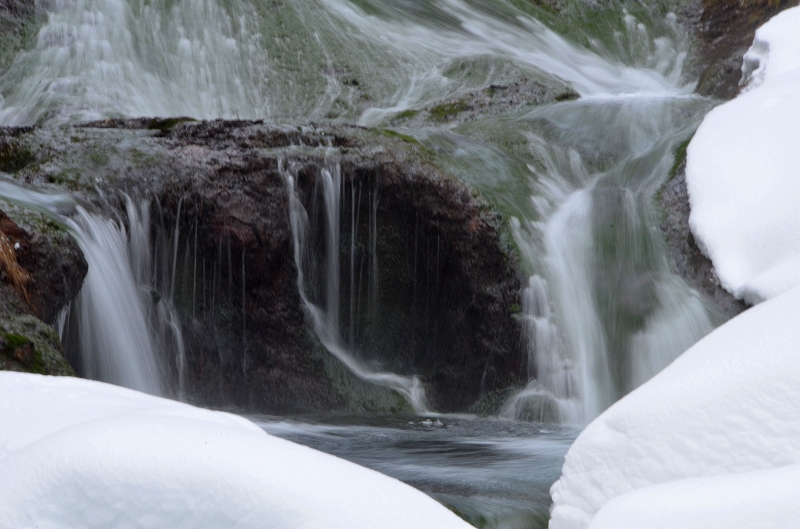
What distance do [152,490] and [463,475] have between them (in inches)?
97.6

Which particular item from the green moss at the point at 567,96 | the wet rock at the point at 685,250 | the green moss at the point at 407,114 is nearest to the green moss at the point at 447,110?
the green moss at the point at 407,114

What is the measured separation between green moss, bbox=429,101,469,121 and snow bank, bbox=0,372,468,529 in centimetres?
771

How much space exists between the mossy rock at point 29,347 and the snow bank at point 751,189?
395cm

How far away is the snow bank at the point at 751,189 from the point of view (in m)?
5.29

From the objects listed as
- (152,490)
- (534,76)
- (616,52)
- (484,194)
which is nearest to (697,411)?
(152,490)

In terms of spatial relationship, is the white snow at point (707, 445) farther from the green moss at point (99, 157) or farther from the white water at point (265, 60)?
the white water at point (265, 60)

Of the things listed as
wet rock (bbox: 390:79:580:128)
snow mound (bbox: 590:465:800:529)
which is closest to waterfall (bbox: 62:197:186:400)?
snow mound (bbox: 590:465:800:529)

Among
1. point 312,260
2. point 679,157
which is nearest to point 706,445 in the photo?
point 312,260

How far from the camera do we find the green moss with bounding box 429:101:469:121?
9.34 meters

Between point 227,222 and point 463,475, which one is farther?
point 227,222

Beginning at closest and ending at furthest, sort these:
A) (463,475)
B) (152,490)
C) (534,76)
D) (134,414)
Result: (152,490), (134,414), (463,475), (534,76)

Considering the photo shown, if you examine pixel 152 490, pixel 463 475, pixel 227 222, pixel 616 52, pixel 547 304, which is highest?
pixel 616 52

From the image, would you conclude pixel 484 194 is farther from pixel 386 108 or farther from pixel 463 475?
pixel 386 108

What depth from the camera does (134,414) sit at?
2141 millimetres
